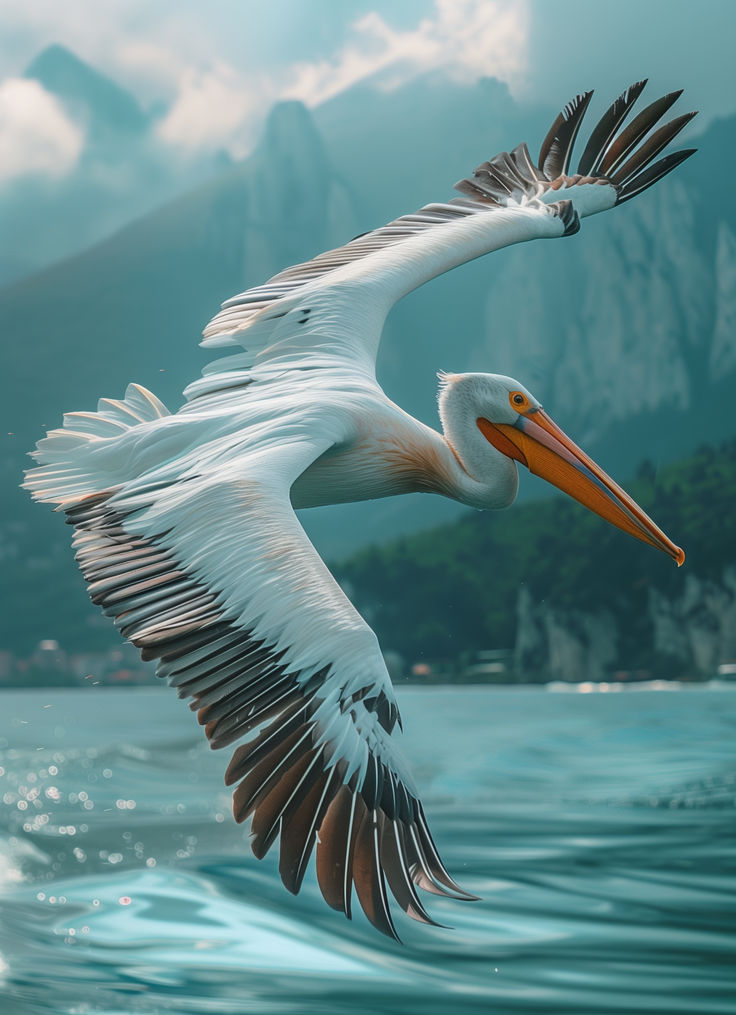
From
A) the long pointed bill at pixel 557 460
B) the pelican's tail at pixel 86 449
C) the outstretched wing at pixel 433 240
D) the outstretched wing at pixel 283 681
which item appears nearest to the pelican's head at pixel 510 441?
the long pointed bill at pixel 557 460

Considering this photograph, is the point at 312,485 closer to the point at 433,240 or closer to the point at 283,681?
the point at 433,240

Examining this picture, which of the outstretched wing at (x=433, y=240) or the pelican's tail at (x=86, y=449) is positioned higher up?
the outstretched wing at (x=433, y=240)

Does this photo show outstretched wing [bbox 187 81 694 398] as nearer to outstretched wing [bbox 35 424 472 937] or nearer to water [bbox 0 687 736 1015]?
outstretched wing [bbox 35 424 472 937]

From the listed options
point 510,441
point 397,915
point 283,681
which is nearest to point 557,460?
point 510,441

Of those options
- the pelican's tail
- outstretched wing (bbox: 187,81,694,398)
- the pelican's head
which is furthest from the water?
the pelican's head

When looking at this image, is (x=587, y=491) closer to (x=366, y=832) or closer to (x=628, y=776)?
(x=366, y=832)

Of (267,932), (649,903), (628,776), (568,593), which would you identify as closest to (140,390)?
(267,932)

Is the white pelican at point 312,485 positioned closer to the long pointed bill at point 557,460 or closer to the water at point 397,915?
the long pointed bill at point 557,460

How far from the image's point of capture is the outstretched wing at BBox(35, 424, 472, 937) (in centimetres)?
359

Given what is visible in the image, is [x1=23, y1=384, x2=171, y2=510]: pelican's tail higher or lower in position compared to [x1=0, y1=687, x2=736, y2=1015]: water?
higher

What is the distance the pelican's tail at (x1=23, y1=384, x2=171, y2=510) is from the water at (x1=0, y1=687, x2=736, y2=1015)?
4.90 feet

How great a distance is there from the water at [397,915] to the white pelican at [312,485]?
2.07 meters

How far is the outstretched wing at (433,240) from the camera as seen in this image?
6098 millimetres

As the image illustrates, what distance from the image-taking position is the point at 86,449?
548 cm
